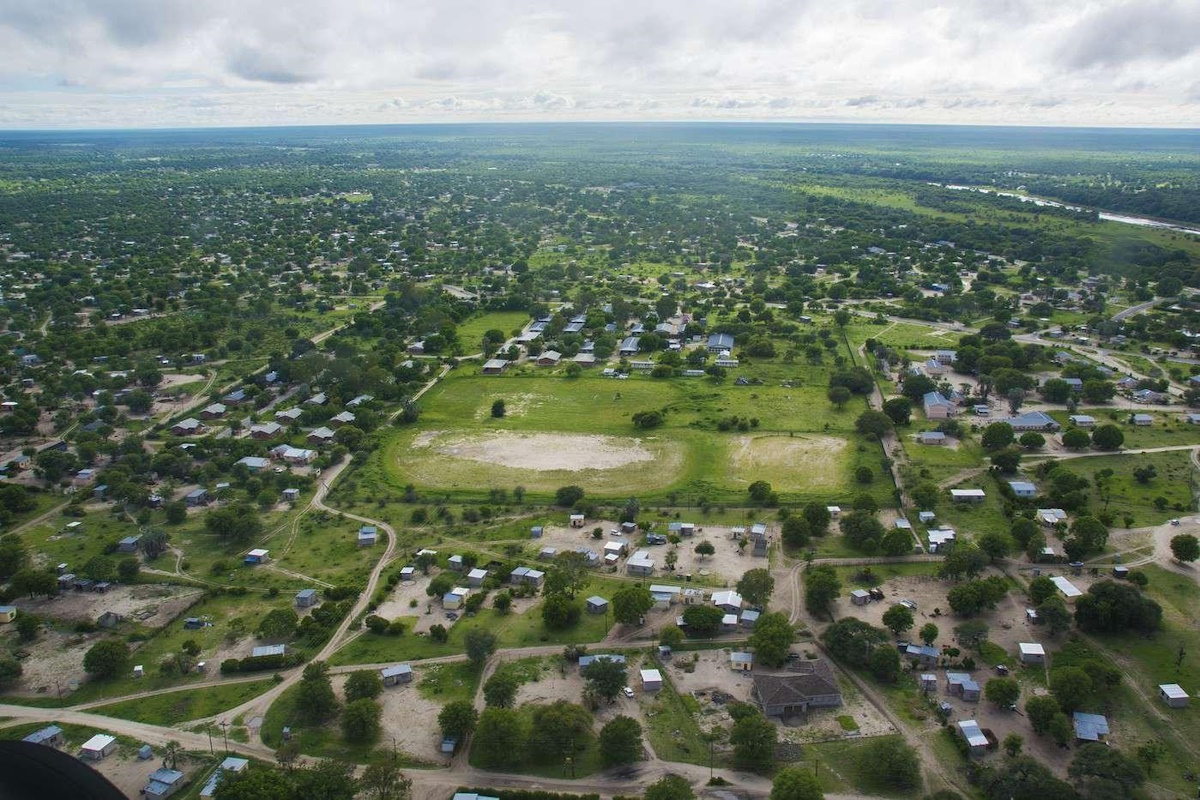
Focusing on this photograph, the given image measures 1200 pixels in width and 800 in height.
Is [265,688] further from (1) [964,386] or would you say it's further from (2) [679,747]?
(1) [964,386]

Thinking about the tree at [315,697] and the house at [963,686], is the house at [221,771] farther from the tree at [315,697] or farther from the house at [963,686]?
the house at [963,686]

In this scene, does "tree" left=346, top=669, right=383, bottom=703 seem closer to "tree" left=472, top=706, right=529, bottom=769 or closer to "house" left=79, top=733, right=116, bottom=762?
"tree" left=472, top=706, right=529, bottom=769

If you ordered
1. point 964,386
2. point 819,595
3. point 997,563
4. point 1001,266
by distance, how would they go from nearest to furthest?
1. point 819,595
2. point 997,563
3. point 964,386
4. point 1001,266

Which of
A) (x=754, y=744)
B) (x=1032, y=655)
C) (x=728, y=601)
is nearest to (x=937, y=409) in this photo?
(x=1032, y=655)

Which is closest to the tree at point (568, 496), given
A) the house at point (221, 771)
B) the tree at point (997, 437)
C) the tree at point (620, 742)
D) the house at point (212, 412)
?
the tree at point (620, 742)

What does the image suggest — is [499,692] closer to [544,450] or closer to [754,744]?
[754,744]

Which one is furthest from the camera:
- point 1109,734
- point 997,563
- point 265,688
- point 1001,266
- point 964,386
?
point 1001,266

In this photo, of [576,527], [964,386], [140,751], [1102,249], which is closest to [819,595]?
[576,527]
